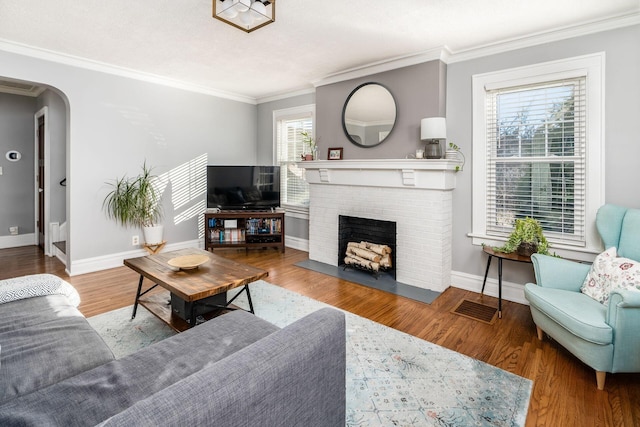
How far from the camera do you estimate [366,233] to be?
4230 mm

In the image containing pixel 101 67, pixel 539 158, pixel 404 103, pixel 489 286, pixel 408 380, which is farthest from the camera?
pixel 101 67

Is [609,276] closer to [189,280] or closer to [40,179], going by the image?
[189,280]

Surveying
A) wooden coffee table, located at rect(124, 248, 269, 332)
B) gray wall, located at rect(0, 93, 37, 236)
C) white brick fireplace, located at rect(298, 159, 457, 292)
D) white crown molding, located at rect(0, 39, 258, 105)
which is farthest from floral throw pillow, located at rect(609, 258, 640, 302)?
gray wall, located at rect(0, 93, 37, 236)

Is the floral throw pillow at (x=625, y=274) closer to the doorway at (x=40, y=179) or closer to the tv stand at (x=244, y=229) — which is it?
the tv stand at (x=244, y=229)

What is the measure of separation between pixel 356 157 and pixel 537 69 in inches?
77.5

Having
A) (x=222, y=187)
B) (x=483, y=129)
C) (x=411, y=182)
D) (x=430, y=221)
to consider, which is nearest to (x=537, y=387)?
(x=430, y=221)

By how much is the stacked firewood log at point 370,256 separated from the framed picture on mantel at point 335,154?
1140mm

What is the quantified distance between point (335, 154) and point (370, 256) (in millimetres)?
1381

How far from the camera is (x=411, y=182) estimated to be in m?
3.51

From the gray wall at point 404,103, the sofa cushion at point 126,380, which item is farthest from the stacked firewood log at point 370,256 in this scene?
the sofa cushion at point 126,380

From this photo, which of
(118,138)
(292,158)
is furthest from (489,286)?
(118,138)

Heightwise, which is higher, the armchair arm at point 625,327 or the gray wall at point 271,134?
the gray wall at point 271,134

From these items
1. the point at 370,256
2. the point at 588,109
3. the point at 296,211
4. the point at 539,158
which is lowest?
the point at 370,256

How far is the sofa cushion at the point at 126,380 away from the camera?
1.04 m
